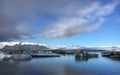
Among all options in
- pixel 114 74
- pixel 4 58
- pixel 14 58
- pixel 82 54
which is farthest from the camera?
pixel 82 54

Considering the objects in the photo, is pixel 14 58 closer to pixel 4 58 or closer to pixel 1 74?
pixel 4 58

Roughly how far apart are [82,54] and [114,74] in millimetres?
51952

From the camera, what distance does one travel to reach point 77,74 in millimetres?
32156

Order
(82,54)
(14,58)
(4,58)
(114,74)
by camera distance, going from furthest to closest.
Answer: (82,54)
(14,58)
(4,58)
(114,74)

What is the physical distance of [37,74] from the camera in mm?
31875

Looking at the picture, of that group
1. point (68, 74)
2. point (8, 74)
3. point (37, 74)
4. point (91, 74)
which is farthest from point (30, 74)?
point (91, 74)

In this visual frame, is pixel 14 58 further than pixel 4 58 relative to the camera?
Yes

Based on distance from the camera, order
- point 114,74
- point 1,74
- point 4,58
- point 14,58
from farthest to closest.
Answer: point 14,58, point 4,58, point 114,74, point 1,74

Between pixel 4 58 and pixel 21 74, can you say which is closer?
pixel 21 74

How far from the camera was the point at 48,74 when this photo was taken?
3200 cm

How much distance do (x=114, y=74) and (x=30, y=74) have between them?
14733mm

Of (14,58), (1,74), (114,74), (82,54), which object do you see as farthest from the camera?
(82,54)

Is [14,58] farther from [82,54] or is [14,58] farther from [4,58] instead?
[82,54]

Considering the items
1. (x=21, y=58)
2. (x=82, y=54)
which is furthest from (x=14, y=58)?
(x=82, y=54)
